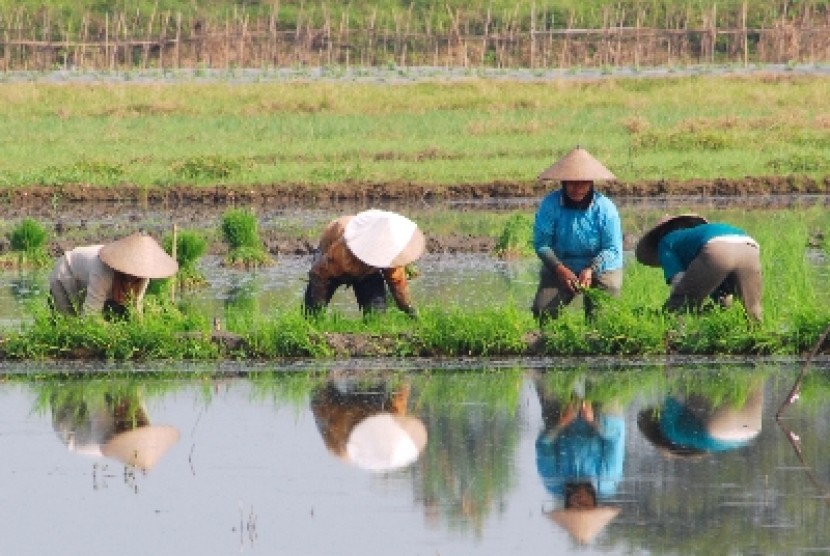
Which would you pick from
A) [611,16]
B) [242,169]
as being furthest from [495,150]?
[611,16]

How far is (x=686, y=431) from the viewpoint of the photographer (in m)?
9.84

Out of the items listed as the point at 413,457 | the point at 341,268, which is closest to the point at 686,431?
the point at 413,457

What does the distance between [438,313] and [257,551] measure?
503 centimetres

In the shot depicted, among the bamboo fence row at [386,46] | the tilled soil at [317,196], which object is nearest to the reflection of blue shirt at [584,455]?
the tilled soil at [317,196]

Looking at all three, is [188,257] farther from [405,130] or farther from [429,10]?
[429,10]

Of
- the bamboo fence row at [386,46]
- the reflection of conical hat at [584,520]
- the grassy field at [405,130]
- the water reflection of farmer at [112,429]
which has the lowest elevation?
the bamboo fence row at [386,46]

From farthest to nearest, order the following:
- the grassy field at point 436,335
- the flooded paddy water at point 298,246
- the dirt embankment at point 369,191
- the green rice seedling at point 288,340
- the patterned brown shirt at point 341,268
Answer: the dirt embankment at point 369,191
the flooded paddy water at point 298,246
the green rice seedling at point 288,340
the grassy field at point 436,335
the patterned brown shirt at point 341,268

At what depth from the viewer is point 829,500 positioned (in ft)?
26.9

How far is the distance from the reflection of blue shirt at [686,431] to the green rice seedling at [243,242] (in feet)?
28.7

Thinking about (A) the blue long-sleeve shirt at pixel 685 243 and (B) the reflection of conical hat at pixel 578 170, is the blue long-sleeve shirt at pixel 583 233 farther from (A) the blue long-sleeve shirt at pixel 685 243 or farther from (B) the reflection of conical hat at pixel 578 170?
(A) the blue long-sleeve shirt at pixel 685 243

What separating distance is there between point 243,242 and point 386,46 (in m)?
38.9

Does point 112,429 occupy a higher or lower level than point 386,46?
higher

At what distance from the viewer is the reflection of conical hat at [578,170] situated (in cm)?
1234

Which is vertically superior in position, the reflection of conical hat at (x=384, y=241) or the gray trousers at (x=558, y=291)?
the reflection of conical hat at (x=384, y=241)
